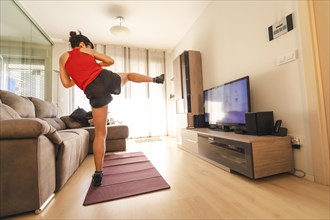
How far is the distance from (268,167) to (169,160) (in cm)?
115

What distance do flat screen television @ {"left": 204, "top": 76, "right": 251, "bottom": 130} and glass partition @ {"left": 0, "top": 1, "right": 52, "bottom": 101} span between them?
3037 millimetres

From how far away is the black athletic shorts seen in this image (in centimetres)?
137

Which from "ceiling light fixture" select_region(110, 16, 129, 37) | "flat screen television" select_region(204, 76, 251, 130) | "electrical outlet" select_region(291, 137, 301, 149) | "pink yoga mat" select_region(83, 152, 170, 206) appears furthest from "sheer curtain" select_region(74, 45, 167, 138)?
"electrical outlet" select_region(291, 137, 301, 149)

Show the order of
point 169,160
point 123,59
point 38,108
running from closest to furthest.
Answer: point 169,160
point 38,108
point 123,59

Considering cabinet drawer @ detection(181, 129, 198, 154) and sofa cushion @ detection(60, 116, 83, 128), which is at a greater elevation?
sofa cushion @ detection(60, 116, 83, 128)

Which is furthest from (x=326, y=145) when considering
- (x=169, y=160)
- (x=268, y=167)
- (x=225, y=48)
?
(x=225, y=48)

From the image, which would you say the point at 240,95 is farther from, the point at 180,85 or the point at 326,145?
the point at 180,85

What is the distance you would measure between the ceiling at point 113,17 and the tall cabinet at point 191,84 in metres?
0.81

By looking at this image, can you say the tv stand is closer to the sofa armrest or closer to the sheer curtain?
the sofa armrest

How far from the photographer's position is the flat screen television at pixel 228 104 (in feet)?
5.88

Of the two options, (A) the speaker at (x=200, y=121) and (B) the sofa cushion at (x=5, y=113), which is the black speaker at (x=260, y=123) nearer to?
(A) the speaker at (x=200, y=121)

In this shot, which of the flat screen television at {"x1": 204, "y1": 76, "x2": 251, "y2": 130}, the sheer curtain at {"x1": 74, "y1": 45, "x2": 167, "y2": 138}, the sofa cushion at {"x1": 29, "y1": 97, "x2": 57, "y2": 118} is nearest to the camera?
the flat screen television at {"x1": 204, "y1": 76, "x2": 251, "y2": 130}

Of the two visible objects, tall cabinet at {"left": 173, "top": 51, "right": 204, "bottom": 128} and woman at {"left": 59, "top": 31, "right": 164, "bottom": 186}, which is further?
tall cabinet at {"left": 173, "top": 51, "right": 204, "bottom": 128}

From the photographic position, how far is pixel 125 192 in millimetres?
1262
